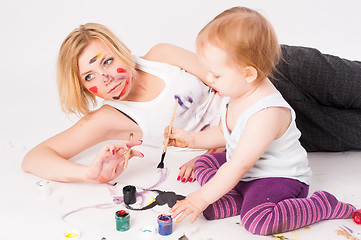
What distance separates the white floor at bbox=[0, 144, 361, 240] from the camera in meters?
1.52

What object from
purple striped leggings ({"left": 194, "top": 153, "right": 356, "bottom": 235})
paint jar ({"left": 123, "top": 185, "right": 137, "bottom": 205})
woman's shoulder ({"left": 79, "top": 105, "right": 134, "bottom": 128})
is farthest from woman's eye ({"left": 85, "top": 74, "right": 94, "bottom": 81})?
purple striped leggings ({"left": 194, "top": 153, "right": 356, "bottom": 235})

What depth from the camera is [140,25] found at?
2.94m

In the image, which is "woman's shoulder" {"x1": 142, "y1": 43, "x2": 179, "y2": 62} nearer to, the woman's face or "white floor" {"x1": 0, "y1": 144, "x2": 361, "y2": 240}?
the woman's face

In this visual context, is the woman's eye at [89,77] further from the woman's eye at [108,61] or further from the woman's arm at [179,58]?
the woman's arm at [179,58]

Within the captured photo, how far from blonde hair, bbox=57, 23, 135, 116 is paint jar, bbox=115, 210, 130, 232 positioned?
21.8 inches

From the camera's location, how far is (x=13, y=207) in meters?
1.66

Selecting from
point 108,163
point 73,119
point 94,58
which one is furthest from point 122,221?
point 73,119

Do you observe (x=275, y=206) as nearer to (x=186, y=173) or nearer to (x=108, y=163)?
(x=186, y=173)

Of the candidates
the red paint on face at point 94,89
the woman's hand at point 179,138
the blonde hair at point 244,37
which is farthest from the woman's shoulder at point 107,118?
the blonde hair at point 244,37

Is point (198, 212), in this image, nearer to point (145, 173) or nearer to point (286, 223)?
point (286, 223)

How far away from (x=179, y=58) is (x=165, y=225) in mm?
792

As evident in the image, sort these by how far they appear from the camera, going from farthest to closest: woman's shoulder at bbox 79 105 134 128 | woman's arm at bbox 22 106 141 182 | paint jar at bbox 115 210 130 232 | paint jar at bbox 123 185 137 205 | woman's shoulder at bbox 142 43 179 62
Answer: woman's shoulder at bbox 142 43 179 62 < woman's shoulder at bbox 79 105 134 128 < woman's arm at bbox 22 106 141 182 < paint jar at bbox 123 185 137 205 < paint jar at bbox 115 210 130 232

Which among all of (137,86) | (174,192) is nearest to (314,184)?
(174,192)

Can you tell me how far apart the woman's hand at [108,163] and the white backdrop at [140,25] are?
42.1 inches
